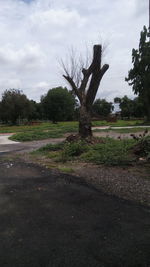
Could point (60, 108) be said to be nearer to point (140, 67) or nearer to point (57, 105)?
point (57, 105)

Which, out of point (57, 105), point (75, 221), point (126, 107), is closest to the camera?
point (75, 221)

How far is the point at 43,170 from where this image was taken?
5.81 m

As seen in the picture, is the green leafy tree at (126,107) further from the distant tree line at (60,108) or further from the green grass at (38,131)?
the green grass at (38,131)

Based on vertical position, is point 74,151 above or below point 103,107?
below

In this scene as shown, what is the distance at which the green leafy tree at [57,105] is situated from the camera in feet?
166

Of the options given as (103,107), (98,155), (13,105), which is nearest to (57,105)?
(13,105)

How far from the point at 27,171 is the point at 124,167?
8.95 feet

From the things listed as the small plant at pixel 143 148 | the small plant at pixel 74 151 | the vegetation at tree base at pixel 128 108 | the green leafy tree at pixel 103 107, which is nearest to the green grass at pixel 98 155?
the small plant at pixel 74 151

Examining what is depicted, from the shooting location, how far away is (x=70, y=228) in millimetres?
2617

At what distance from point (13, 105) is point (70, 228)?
34.2 metres

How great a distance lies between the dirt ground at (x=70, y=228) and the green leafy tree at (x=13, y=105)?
3246 cm

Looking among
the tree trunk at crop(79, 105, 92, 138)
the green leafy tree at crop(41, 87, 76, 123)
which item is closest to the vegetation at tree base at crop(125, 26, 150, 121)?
the tree trunk at crop(79, 105, 92, 138)

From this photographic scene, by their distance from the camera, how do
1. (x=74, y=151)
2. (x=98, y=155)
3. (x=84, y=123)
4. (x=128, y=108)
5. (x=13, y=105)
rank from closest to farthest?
1. (x=98, y=155)
2. (x=74, y=151)
3. (x=84, y=123)
4. (x=13, y=105)
5. (x=128, y=108)

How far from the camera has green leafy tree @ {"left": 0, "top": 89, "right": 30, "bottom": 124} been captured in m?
34.8
